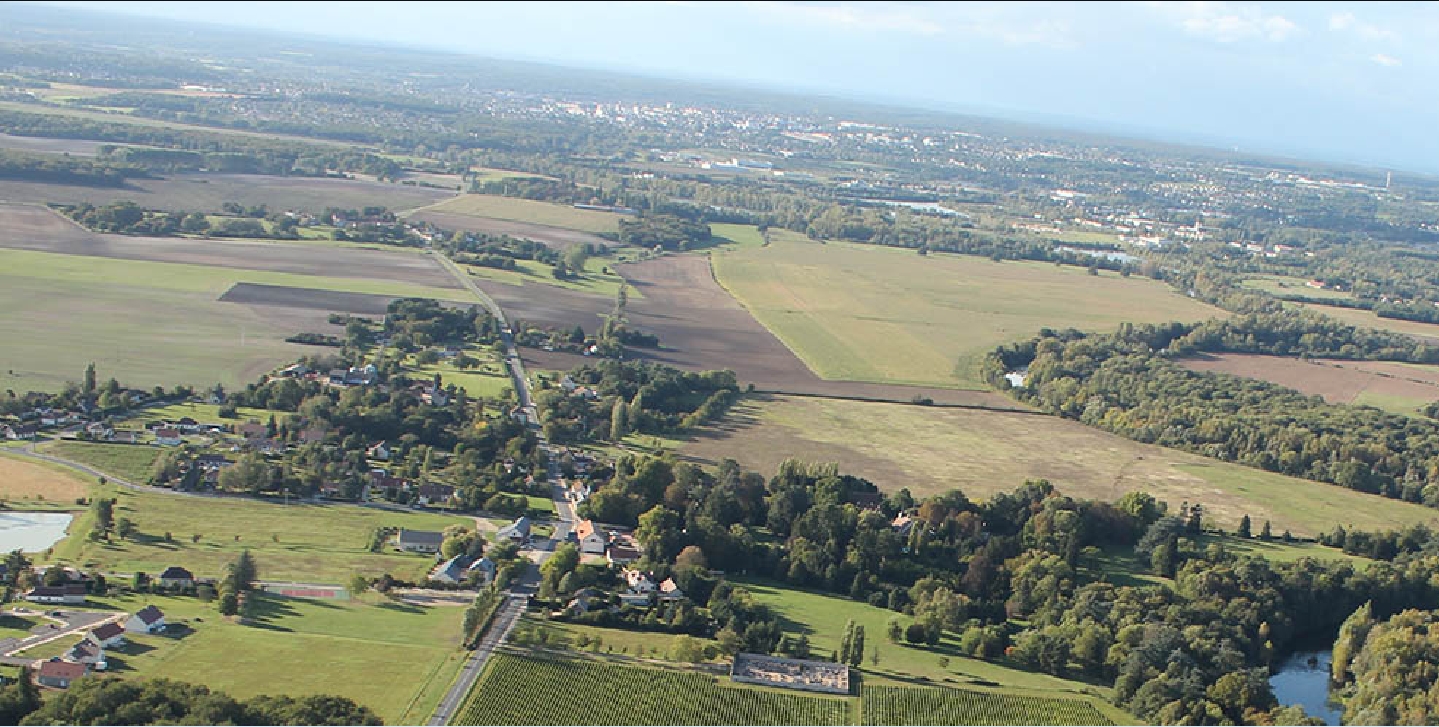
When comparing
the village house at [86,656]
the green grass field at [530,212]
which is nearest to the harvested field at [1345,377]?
the green grass field at [530,212]

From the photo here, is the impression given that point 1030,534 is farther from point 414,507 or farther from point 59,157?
point 59,157

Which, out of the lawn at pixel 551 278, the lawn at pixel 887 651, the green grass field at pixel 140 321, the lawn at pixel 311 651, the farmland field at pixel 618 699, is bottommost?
the lawn at pixel 887 651

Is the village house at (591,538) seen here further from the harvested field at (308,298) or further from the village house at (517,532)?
the harvested field at (308,298)

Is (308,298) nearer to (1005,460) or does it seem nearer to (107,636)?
(1005,460)

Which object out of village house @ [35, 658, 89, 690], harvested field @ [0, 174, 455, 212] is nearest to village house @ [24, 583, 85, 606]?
village house @ [35, 658, 89, 690]

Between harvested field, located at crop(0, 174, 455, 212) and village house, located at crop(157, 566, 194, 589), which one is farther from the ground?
harvested field, located at crop(0, 174, 455, 212)

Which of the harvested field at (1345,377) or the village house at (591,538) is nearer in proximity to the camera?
the village house at (591,538)

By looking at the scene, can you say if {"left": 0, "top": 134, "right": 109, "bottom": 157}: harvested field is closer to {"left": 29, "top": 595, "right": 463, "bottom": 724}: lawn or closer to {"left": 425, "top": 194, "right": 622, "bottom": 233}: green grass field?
{"left": 425, "top": 194, "right": 622, "bottom": 233}: green grass field
